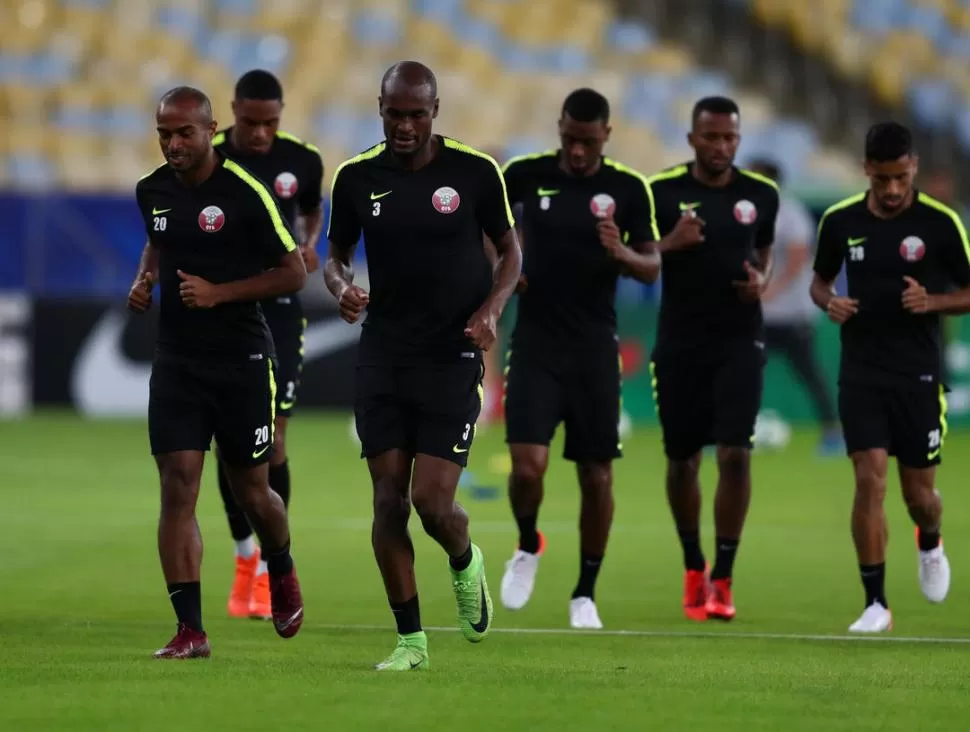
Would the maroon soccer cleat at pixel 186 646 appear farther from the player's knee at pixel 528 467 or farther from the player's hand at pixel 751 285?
the player's hand at pixel 751 285

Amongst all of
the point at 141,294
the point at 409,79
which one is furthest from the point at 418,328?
the point at 141,294

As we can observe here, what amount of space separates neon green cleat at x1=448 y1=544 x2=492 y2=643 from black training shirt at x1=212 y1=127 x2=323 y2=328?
8.73 feet

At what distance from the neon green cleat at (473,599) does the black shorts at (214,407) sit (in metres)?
1.04

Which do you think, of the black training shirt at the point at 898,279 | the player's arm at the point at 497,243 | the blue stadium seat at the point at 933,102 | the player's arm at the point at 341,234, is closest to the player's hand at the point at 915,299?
the black training shirt at the point at 898,279

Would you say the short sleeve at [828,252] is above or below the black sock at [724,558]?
above

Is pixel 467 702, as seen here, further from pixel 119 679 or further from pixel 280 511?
pixel 280 511

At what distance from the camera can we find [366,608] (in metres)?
9.65

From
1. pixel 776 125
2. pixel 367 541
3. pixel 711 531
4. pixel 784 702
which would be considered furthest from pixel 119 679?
pixel 776 125

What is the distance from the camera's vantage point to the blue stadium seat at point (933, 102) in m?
24.0

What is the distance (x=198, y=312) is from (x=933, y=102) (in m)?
18.0

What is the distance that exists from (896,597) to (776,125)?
14.7 m

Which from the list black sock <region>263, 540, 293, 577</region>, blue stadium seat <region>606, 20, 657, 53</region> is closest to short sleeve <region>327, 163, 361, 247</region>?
black sock <region>263, 540, 293, 577</region>

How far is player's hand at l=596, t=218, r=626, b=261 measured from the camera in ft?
30.2

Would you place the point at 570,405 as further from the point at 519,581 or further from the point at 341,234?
the point at 341,234
